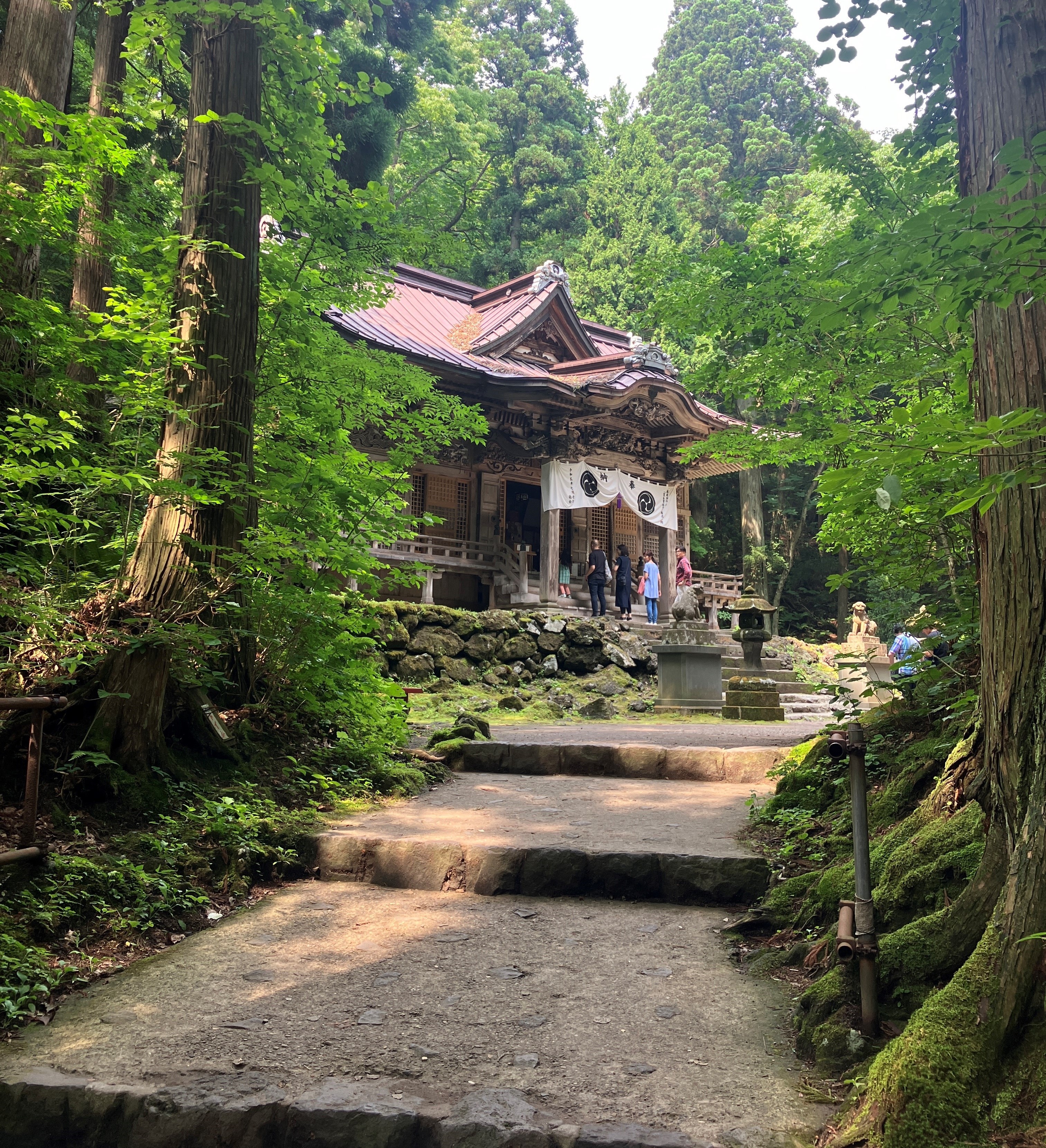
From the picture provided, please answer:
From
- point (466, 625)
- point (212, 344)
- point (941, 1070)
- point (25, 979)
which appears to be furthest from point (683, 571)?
point (941, 1070)

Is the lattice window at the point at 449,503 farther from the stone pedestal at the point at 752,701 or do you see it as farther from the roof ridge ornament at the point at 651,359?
the stone pedestal at the point at 752,701

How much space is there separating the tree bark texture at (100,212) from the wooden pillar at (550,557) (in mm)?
10134

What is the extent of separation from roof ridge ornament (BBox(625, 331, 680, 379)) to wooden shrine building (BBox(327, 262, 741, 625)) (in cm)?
3

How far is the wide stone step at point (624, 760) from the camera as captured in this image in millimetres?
6477

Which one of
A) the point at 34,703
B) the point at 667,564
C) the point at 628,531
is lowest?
the point at 34,703

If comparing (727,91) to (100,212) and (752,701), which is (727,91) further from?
(100,212)

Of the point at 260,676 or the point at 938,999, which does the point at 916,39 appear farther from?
the point at 260,676

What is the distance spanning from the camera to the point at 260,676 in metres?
5.39

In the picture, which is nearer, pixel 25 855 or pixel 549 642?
pixel 25 855

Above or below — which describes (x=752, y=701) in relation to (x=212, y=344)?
below

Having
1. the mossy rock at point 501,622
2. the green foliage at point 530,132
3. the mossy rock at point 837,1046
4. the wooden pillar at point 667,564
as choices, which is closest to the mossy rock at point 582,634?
the mossy rock at point 501,622

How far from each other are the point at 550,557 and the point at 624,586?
172cm

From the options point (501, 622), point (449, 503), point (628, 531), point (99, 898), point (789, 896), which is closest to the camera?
point (99, 898)

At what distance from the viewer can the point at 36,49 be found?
19.8 feet
